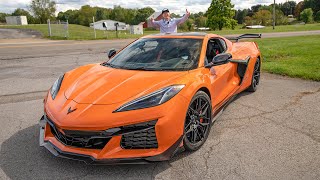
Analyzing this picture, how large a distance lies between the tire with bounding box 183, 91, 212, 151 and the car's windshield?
0.48 m

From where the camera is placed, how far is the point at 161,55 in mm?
4023

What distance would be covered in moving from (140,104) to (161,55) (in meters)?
1.30

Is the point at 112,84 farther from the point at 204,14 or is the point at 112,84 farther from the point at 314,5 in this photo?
the point at 314,5

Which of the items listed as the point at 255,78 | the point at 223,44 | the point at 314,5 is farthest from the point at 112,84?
the point at 314,5

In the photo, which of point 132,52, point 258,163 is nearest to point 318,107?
point 258,163

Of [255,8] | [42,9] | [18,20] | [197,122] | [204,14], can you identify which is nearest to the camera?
[197,122]

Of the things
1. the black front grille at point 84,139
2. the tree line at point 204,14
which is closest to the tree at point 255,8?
the tree line at point 204,14

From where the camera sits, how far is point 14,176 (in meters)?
2.89

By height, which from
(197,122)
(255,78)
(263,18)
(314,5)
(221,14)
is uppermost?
(314,5)

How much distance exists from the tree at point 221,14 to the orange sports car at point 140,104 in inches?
2358

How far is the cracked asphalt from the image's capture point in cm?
294

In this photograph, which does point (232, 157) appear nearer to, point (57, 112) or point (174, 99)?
point (174, 99)

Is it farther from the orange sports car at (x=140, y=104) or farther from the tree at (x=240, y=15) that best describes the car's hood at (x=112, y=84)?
the tree at (x=240, y=15)

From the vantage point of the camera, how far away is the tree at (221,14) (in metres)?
61.2
